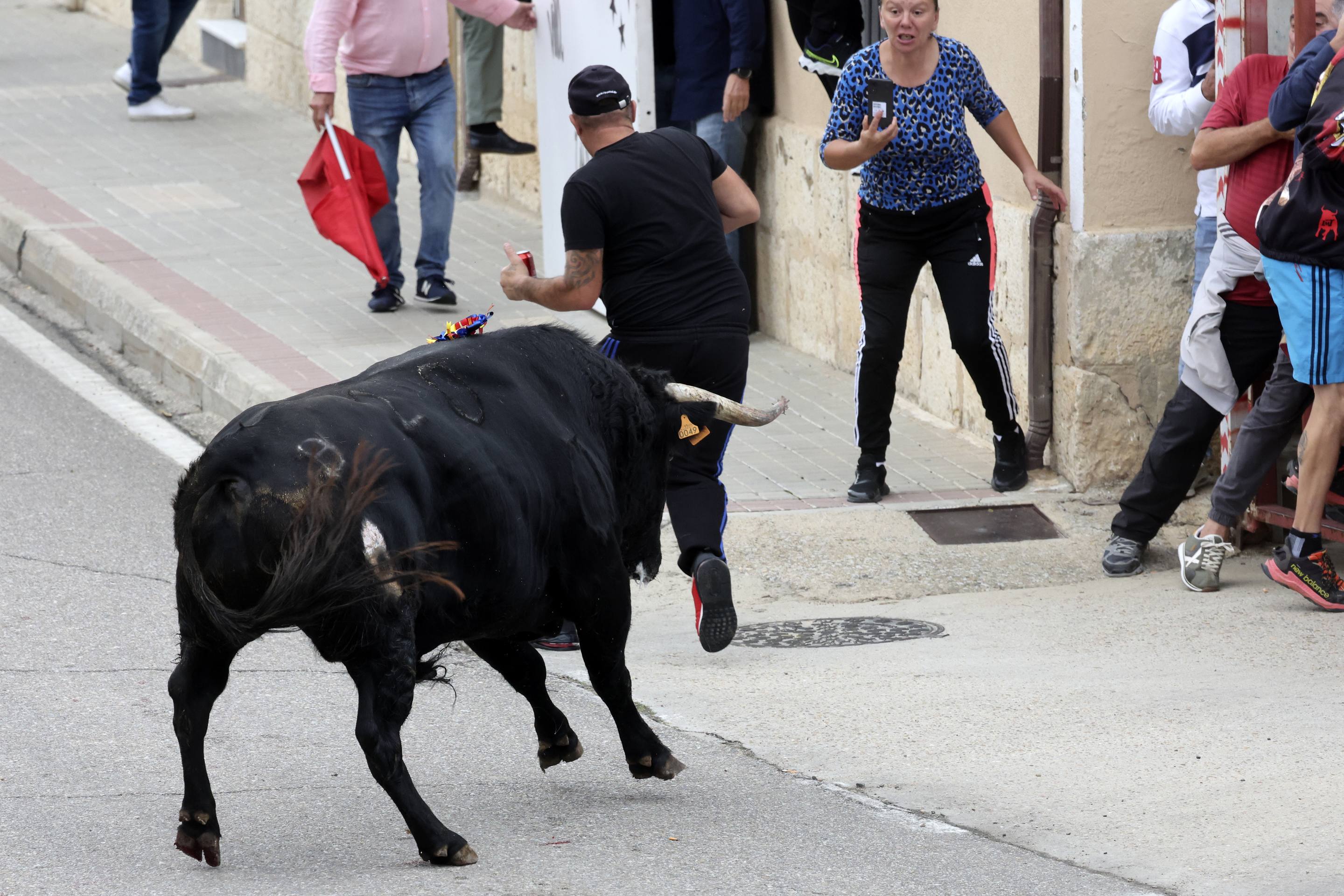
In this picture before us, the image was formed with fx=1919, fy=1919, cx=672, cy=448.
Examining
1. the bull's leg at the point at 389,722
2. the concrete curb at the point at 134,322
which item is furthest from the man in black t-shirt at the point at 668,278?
the concrete curb at the point at 134,322

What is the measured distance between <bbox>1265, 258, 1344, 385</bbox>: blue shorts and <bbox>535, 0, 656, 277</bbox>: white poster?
3.67 meters

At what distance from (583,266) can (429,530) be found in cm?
193

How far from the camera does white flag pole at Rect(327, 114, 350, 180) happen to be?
30.5 ft

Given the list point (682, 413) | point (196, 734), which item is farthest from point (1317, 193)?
point (196, 734)

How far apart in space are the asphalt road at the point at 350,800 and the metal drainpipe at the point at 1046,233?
2776mm

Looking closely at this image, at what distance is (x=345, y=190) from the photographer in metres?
9.41

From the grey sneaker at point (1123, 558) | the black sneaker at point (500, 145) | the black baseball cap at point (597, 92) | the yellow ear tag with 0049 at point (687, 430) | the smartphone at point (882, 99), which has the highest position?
the black baseball cap at point (597, 92)

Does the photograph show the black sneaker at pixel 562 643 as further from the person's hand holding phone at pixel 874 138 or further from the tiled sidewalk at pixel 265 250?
the person's hand holding phone at pixel 874 138

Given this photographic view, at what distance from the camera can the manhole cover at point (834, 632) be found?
623cm

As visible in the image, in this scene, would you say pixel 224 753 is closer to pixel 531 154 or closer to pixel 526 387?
pixel 526 387

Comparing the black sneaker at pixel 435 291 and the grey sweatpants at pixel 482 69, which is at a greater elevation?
the grey sweatpants at pixel 482 69

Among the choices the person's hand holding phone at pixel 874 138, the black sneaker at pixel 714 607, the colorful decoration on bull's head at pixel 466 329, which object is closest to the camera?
the colorful decoration on bull's head at pixel 466 329

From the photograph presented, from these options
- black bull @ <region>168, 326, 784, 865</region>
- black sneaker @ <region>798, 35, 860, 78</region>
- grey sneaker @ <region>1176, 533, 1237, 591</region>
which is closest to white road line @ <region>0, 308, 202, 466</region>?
black sneaker @ <region>798, 35, 860, 78</region>

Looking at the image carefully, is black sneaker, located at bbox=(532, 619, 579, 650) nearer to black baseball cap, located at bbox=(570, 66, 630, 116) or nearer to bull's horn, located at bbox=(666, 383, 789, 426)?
bull's horn, located at bbox=(666, 383, 789, 426)
